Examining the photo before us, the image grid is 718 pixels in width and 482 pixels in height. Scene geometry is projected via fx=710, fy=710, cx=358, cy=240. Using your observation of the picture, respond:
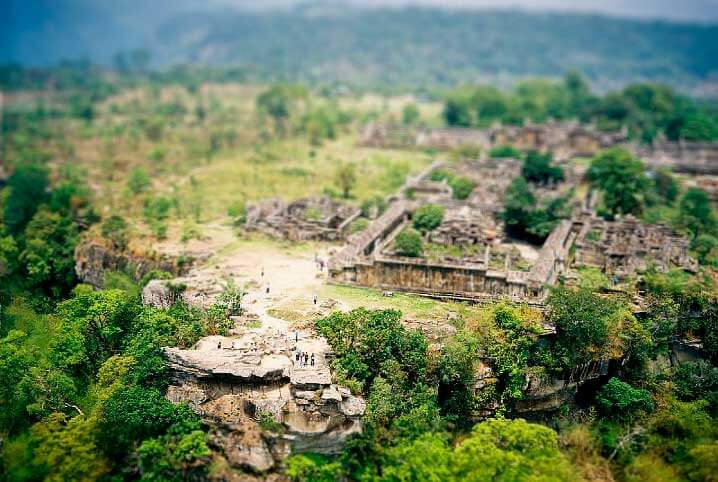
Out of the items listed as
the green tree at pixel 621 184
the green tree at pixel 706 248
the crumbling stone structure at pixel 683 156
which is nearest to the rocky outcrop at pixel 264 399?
the green tree at pixel 706 248

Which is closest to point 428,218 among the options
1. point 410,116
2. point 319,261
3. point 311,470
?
point 319,261

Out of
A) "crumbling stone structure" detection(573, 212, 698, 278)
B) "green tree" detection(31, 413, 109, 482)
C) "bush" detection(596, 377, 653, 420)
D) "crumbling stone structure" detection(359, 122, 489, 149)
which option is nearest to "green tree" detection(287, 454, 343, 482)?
"green tree" detection(31, 413, 109, 482)

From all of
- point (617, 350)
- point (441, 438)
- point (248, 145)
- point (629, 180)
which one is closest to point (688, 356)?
point (617, 350)

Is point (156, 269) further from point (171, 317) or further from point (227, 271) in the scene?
point (171, 317)

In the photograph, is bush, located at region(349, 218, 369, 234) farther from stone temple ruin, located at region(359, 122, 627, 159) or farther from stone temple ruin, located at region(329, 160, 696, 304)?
stone temple ruin, located at region(359, 122, 627, 159)

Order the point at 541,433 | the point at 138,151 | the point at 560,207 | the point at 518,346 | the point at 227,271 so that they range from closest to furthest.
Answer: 1. the point at 541,433
2. the point at 518,346
3. the point at 227,271
4. the point at 560,207
5. the point at 138,151

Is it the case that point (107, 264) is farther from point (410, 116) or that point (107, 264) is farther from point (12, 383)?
point (410, 116)
